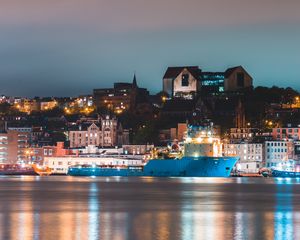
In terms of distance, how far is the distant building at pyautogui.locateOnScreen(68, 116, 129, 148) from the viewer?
118438mm

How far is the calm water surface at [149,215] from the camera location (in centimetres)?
3406

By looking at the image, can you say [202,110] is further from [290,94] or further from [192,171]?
[192,171]

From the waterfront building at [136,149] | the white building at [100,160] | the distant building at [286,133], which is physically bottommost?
the white building at [100,160]

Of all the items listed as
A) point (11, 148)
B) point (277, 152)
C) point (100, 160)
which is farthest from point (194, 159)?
point (11, 148)

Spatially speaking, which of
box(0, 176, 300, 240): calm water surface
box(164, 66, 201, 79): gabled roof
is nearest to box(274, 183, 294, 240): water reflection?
box(0, 176, 300, 240): calm water surface

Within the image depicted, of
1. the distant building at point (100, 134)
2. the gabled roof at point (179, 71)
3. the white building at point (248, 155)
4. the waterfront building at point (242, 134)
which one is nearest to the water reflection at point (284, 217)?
the white building at point (248, 155)

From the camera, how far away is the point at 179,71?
415 ft

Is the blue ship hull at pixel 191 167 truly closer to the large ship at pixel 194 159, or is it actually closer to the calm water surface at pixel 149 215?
the large ship at pixel 194 159

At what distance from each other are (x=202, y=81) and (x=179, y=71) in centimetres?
346

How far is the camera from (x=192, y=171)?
303ft

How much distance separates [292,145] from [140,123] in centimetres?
2868

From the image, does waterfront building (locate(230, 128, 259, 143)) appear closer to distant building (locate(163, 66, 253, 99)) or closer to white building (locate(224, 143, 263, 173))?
white building (locate(224, 143, 263, 173))

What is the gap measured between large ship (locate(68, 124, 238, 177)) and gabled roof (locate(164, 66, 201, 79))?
30614 mm

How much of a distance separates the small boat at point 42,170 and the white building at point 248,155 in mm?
21879
